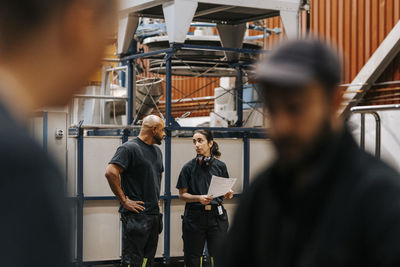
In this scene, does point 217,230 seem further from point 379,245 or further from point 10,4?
point 10,4

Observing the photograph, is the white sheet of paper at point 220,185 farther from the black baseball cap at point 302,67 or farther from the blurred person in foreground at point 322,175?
the black baseball cap at point 302,67

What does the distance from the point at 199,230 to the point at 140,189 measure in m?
0.95

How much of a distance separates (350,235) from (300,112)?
291 mm

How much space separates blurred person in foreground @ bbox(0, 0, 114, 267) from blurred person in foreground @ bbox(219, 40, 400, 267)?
18.5 inches

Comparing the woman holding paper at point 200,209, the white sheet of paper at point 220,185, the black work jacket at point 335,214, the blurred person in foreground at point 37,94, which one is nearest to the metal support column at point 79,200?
the woman holding paper at point 200,209

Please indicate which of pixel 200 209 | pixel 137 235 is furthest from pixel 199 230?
pixel 137 235

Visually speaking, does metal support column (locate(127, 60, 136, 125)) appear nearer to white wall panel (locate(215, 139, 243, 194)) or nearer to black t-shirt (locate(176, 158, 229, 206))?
white wall panel (locate(215, 139, 243, 194))

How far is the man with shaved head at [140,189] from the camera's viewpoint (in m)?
7.27

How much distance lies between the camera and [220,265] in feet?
5.87

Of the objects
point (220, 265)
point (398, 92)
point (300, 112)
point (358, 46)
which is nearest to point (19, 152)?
point (300, 112)

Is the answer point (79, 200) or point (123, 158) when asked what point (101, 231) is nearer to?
point (79, 200)

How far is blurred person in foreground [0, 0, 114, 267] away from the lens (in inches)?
35.9

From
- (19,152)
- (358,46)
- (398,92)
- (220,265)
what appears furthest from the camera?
(358,46)

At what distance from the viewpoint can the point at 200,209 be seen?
7.79 metres
